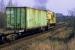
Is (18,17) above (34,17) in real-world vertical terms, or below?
above

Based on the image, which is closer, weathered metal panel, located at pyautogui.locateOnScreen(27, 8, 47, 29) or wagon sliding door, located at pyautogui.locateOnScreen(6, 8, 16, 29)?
wagon sliding door, located at pyautogui.locateOnScreen(6, 8, 16, 29)

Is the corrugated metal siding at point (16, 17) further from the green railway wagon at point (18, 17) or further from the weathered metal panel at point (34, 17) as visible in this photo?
the weathered metal panel at point (34, 17)

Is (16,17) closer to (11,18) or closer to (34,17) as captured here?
(11,18)

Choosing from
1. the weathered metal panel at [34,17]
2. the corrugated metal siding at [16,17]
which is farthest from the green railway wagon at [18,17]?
the weathered metal panel at [34,17]

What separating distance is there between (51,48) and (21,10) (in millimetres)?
6869

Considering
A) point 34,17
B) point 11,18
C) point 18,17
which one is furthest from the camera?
point 34,17

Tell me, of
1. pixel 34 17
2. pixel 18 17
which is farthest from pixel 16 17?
pixel 34 17

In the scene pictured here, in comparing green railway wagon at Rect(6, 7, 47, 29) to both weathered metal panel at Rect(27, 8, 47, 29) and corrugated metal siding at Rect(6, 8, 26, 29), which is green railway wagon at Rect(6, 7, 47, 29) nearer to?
corrugated metal siding at Rect(6, 8, 26, 29)

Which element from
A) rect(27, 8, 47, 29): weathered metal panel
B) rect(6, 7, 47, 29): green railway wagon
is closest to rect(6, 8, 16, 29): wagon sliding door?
rect(6, 7, 47, 29): green railway wagon

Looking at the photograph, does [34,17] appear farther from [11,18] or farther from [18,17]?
[11,18]

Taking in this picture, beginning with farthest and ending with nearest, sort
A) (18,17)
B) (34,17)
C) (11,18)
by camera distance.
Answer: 1. (34,17)
2. (11,18)
3. (18,17)

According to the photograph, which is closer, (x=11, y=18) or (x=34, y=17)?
(x=11, y=18)

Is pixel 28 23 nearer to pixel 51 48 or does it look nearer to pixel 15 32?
pixel 15 32

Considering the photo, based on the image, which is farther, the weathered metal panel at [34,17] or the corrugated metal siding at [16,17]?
the weathered metal panel at [34,17]
